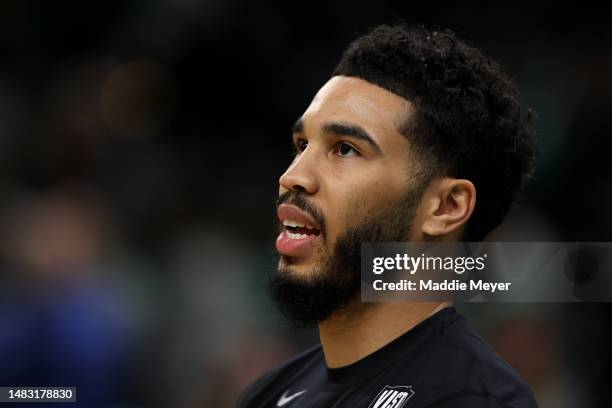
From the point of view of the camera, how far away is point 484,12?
7.27 m

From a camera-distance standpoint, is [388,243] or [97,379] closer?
[388,243]

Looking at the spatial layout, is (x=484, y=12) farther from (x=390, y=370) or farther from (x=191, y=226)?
(x=390, y=370)

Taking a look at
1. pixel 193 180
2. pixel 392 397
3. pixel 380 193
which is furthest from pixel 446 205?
pixel 193 180

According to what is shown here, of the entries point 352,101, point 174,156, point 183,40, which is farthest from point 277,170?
point 352,101

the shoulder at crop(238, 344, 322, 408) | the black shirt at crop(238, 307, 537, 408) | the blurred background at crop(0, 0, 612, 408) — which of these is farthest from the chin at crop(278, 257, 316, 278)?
the blurred background at crop(0, 0, 612, 408)

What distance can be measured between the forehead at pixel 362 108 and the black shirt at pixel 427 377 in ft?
2.14

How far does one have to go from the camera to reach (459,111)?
281 cm

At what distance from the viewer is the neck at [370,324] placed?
108 inches

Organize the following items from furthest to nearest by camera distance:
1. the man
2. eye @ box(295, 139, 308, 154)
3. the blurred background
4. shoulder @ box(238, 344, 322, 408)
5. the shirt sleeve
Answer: the blurred background < shoulder @ box(238, 344, 322, 408) < eye @ box(295, 139, 308, 154) < the man < the shirt sleeve

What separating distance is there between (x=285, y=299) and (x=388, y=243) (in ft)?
1.29

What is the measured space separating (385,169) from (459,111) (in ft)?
1.07

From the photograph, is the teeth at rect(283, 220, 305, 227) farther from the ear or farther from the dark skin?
the ear

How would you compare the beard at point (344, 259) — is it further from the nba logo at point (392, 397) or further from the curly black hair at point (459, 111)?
the nba logo at point (392, 397)

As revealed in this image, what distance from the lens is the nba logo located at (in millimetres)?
2426
